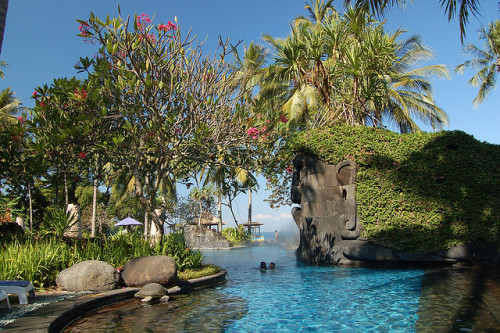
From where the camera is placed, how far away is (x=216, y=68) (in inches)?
439

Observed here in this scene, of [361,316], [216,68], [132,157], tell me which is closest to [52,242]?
[132,157]

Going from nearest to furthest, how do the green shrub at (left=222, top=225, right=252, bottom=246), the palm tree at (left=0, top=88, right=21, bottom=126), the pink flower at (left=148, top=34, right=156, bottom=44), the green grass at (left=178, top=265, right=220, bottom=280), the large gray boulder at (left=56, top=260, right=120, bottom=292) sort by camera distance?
the large gray boulder at (left=56, top=260, right=120, bottom=292) → the pink flower at (left=148, top=34, right=156, bottom=44) → the green grass at (left=178, top=265, right=220, bottom=280) → the palm tree at (left=0, top=88, right=21, bottom=126) → the green shrub at (left=222, top=225, right=252, bottom=246)

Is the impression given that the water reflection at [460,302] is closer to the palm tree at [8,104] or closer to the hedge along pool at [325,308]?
the hedge along pool at [325,308]

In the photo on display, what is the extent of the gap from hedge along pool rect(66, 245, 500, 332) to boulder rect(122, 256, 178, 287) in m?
0.70

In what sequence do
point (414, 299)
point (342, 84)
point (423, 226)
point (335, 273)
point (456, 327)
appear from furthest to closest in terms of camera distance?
point (342, 84) < point (423, 226) < point (335, 273) < point (414, 299) < point (456, 327)

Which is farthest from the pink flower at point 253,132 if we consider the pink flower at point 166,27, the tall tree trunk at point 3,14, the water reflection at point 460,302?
the tall tree trunk at point 3,14

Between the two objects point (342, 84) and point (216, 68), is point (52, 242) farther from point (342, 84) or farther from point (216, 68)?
point (342, 84)

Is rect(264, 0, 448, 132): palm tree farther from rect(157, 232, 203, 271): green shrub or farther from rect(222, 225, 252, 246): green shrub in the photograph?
rect(222, 225, 252, 246): green shrub

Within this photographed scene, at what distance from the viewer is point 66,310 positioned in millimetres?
6660

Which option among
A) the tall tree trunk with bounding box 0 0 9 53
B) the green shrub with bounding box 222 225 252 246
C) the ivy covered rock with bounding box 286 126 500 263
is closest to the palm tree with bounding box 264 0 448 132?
the ivy covered rock with bounding box 286 126 500 263

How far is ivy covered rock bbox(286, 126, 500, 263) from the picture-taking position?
1459 centimetres

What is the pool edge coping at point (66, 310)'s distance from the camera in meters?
5.54

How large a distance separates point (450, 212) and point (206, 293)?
10.2 metres

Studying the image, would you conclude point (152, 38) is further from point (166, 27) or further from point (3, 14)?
point (3, 14)
